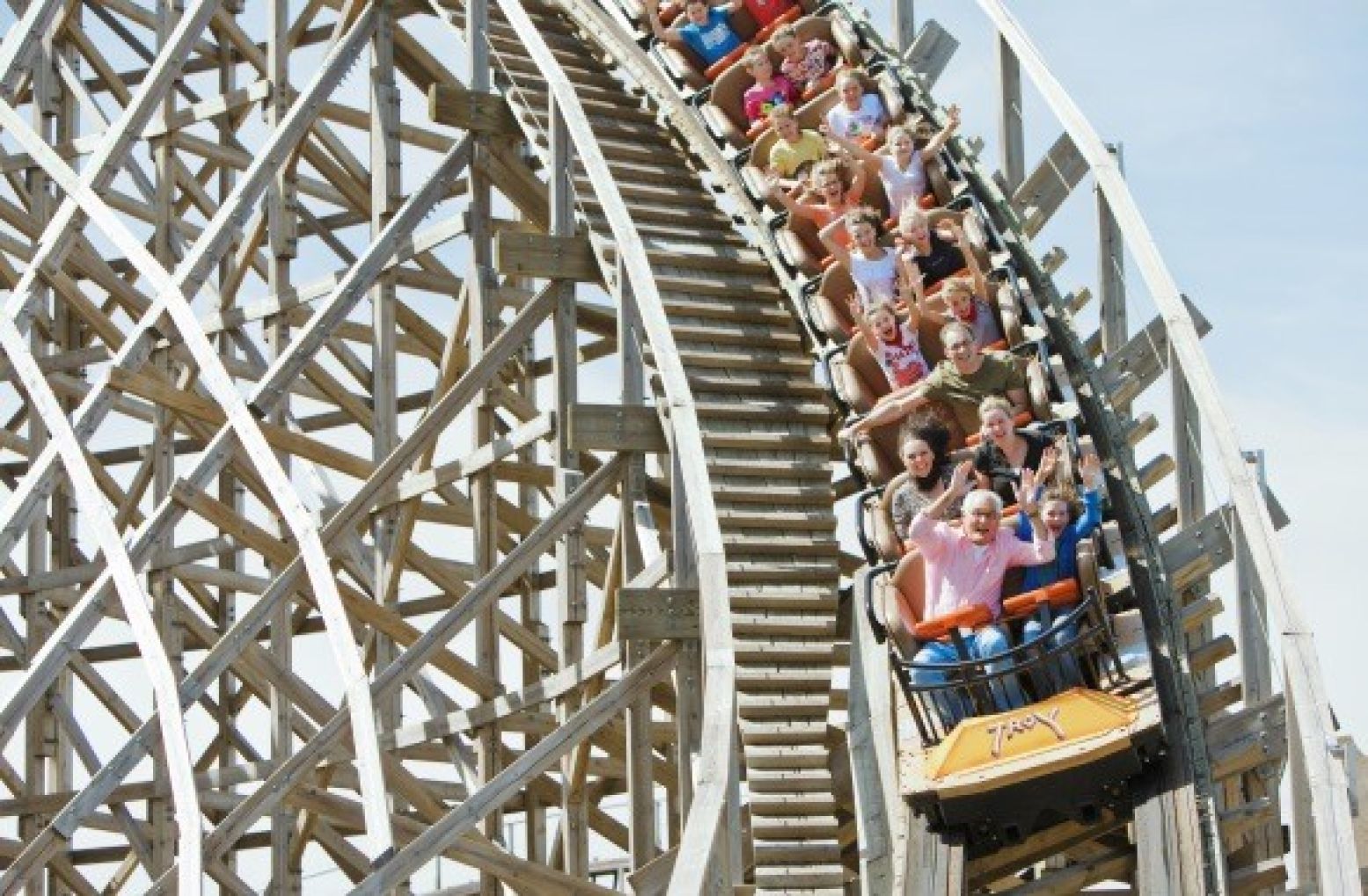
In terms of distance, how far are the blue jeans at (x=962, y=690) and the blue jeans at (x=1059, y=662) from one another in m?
0.08

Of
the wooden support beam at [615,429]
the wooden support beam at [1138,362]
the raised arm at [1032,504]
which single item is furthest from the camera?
the wooden support beam at [615,429]

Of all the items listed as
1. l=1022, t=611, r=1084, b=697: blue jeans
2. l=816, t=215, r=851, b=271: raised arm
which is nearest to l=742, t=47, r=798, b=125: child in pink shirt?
l=816, t=215, r=851, b=271: raised arm

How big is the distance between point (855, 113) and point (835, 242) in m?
0.97

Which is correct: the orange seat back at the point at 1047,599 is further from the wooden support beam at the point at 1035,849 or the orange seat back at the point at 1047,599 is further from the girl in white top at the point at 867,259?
the girl in white top at the point at 867,259

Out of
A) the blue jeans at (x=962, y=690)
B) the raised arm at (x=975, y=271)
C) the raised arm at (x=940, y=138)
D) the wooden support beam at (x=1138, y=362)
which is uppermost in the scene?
the raised arm at (x=940, y=138)

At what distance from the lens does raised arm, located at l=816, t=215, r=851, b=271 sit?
1076cm

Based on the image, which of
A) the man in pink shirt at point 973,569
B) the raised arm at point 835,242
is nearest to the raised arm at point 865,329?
the raised arm at point 835,242

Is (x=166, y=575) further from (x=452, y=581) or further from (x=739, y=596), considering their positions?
(x=739, y=596)

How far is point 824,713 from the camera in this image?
10234mm

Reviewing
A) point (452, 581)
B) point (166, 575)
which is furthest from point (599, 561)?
point (166, 575)

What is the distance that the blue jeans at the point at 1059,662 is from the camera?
8.61 metres

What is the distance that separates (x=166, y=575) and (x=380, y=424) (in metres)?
1.25

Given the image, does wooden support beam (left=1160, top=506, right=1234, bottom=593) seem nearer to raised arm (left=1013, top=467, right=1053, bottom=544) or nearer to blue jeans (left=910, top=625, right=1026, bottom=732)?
raised arm (left=1013, top=467, right=1053, bottom=544)

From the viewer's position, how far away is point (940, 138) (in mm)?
11031
